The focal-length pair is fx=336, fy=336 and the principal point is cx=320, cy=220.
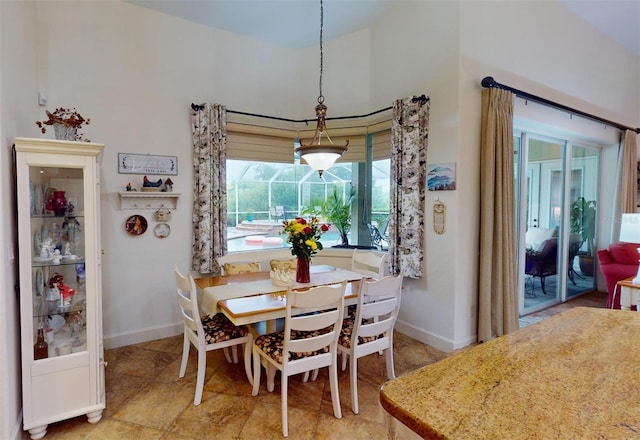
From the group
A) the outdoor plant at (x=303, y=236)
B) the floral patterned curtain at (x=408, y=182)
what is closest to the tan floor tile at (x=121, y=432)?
the outdoor plant at (x=303, y=236)

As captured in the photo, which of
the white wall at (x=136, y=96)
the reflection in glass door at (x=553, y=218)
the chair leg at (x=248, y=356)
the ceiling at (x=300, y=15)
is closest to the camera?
the chair leg at (x=248, y=356)

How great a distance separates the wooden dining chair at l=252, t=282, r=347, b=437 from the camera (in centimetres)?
206

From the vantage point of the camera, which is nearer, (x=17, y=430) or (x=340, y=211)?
(x=17, y=430)

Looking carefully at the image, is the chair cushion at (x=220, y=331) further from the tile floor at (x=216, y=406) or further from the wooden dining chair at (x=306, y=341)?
the tile floor at (x=216, y=406)

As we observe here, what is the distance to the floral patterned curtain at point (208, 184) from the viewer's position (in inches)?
140

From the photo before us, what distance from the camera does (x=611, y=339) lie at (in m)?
1.16

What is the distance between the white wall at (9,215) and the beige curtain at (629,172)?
271 inches

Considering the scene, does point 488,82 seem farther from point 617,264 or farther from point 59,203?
point 59,203

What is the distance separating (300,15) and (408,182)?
7.15ft

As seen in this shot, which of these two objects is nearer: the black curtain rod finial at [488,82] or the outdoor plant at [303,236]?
the outdoor plant at [303,236]

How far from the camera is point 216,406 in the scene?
239cm

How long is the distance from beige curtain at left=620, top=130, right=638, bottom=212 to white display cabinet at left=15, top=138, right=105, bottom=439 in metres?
6.47

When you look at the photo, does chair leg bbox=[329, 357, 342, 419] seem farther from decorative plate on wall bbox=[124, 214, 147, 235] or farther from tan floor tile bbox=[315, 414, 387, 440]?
decorative plate on wall bbox=[124, 214, 147, 235]

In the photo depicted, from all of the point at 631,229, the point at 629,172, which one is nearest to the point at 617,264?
the point at 631,229
